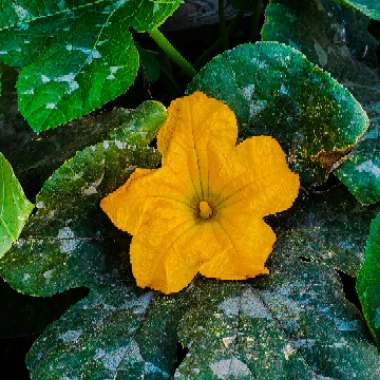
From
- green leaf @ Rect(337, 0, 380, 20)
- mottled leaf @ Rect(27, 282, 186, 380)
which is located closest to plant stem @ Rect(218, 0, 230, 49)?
green leaf @ Rect(337, 0, 380, 20)

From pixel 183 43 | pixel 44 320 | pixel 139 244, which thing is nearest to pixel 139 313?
pixel 139 244

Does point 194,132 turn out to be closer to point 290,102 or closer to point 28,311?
point 290,102

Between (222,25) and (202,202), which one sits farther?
(222,25)

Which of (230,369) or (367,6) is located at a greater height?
(367,6)

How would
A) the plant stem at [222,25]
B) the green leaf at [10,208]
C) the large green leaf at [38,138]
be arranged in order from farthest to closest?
1. the plant stem at [222,25]
2. the large green leaf at [38,138]
3. the green leaf at [10,208]

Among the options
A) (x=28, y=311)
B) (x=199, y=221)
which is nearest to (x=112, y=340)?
(x=199, y=221)

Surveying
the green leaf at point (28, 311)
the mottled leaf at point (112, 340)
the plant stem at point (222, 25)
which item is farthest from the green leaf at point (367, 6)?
the green leaf at point (28, 311)

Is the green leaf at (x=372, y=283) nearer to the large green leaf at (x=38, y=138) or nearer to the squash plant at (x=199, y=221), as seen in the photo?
the squash plant at (x=199, y=221)
